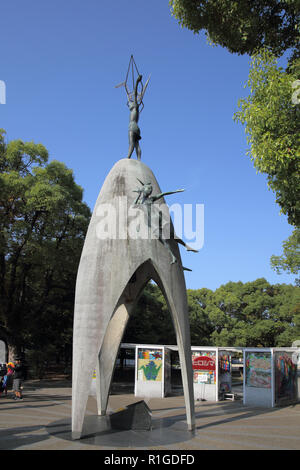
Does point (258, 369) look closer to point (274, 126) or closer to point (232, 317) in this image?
point (274, 126)

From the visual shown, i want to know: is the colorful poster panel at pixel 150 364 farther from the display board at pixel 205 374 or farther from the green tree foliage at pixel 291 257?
the green tree foliage at pixel 291 257

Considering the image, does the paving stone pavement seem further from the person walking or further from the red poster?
the red poster

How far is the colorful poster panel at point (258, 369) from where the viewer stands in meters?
19.3

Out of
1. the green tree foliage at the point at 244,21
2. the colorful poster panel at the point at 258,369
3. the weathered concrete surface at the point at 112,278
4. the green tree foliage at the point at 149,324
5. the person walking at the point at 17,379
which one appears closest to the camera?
the weathered concrete surface at the point at 112,278

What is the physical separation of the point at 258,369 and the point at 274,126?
1318 centimetres

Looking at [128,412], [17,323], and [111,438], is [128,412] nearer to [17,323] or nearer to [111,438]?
[111,438]

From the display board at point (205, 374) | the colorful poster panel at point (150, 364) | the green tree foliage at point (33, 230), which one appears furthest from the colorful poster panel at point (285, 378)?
the green tree foliage at point (33, 230)

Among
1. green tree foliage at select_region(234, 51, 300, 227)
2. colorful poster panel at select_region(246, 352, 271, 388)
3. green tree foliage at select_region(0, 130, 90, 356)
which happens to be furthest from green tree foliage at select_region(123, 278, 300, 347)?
green tree foliage at select_region(234, 51, 300, 227)

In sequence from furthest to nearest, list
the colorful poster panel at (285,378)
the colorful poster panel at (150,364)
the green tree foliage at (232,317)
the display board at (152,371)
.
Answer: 1. the green tree foliage at (232,317)
2. the colorful poster panel at (150,364)
3. the display board at (152,371)
4. the colorful poster panel at (285,378)

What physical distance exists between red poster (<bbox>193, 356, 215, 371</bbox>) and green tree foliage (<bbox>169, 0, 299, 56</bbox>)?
14956 mm

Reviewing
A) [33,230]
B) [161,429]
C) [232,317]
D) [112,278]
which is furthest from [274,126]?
[232,317]

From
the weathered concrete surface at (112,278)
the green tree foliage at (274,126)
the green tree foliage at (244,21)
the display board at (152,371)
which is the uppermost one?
the green tree foliage at (244,21)

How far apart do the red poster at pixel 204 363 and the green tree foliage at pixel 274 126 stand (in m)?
12.0
